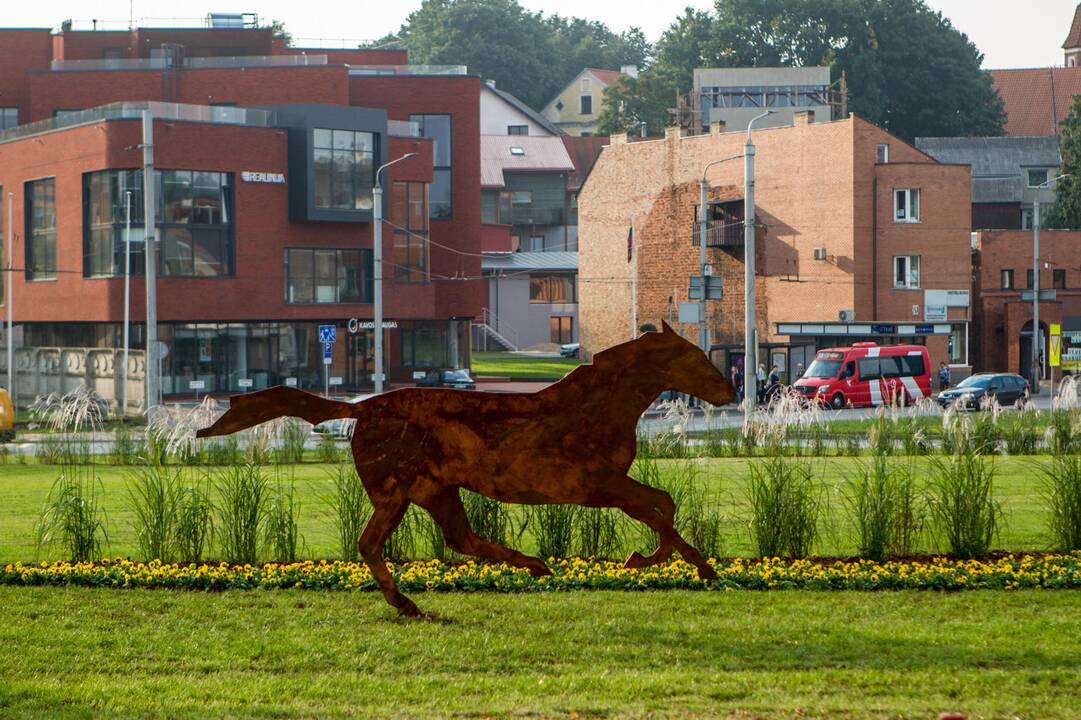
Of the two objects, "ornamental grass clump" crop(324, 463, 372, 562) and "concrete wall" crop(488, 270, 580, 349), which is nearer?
"ornamental grass clump" crop(324, 463, 372, 562)

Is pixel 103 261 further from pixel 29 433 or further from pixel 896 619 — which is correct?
pixel 896 619

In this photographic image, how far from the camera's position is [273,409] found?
11.3 meters

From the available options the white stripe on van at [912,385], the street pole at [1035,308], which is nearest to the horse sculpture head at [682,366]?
the white stripe on van at [912,385]

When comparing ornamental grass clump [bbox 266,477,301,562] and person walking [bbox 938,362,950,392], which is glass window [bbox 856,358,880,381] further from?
ornamental grass clump [bbox 266,477,301,562]

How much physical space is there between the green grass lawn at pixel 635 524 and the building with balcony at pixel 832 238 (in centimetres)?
2829

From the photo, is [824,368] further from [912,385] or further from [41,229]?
[41,229]

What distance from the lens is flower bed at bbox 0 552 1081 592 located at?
13.0 metres

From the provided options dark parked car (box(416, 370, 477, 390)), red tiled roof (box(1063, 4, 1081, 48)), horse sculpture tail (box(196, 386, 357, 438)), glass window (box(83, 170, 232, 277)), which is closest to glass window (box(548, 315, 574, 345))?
dark parked car (box(416, 370, 477, 390))

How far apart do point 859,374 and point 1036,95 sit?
64.8m

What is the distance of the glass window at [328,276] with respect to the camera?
180ft

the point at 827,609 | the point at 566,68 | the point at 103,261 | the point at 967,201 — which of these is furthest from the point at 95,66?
the point at 566,68

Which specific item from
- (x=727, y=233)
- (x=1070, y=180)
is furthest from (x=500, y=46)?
(x=727, y=233)

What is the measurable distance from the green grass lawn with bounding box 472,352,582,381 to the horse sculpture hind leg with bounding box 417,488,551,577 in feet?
153

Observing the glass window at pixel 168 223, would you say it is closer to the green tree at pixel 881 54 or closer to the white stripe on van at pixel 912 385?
the white stripe on van at pixel 912 385
